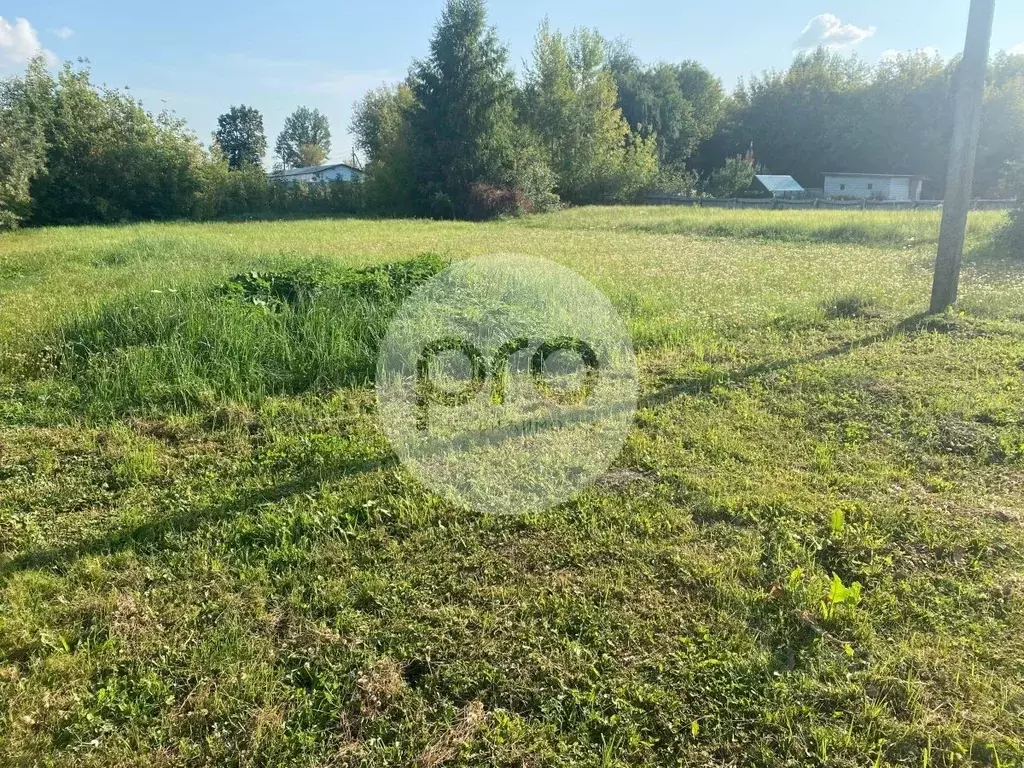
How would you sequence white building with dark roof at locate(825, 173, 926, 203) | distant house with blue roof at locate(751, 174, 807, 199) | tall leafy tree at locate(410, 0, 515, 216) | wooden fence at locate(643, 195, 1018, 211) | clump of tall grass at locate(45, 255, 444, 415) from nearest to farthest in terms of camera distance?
clump of tall grass at locate(45, 255, 444, 415) → wooden fence at locate(643, 195, 1018, 211) → tall leafy tree at locate(410, 0, 515, 216) → distant house with blue roof at locate(751, 174, 807, 199) → white building with dark roof at locate(825, 173, 926, 203)

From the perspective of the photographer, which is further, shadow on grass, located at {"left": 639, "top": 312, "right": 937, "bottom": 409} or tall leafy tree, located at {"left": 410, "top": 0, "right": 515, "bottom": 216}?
tall leafy tree, located at {"left": 410, "top": 0, "right": 515, "bottom": 216}

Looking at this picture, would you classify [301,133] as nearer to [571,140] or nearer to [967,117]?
[571,140]

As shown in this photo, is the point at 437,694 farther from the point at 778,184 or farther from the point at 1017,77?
the point at 1017,77

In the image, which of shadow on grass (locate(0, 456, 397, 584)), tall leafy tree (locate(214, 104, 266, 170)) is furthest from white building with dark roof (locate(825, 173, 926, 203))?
tall leafy tree (locate(214, 104, 266, 170))

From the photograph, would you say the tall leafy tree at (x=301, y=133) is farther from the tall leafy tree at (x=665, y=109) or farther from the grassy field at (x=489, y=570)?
the grassy field at (x=489, y=570)

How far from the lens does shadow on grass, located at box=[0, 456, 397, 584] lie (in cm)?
306

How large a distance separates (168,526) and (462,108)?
106ft

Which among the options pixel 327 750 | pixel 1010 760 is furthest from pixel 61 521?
pixel 1010 760

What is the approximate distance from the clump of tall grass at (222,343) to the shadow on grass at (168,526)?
155 cm

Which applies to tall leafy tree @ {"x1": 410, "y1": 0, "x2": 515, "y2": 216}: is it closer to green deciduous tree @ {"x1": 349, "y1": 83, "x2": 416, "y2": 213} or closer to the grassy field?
green deciduous tree @ {"x1": 349, "y1": 83, "x2": 416, "y2": 213}

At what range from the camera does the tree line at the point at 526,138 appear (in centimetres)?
2892

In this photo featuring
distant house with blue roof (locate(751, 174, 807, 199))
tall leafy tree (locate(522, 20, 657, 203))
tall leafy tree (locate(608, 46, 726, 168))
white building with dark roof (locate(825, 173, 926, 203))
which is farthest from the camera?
tall leafy tree (locate(608, 46, 726, 168))

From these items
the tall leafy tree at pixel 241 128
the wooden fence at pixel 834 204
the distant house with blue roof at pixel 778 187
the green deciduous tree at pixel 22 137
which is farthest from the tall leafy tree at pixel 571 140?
the tall leafy tree at pixel 241 128

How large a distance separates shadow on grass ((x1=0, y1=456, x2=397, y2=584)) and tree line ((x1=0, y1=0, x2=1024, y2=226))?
17501 mm
